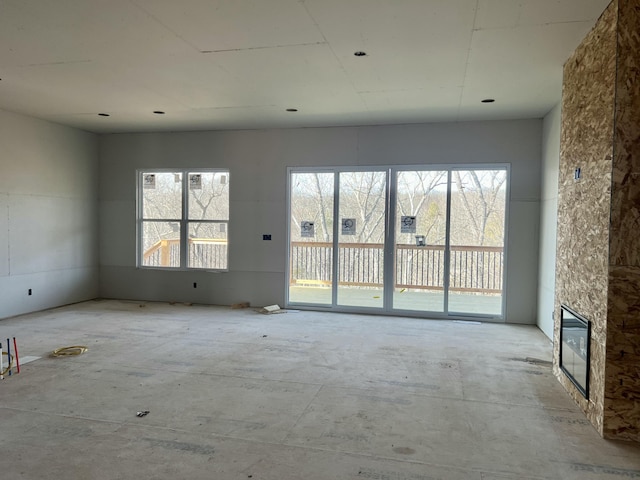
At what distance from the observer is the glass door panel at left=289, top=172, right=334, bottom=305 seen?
680cm

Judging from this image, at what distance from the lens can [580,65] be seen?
3.43 m

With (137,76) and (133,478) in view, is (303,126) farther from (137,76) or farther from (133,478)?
(133,478)

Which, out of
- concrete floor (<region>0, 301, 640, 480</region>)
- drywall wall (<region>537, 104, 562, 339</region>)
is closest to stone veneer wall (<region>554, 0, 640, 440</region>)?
concrete floor (<region>0, 301, 640, 480</region>)

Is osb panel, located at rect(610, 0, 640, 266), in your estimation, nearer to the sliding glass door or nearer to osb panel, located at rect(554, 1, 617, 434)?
osb panel, located at rect(554, 1, 617, 434)

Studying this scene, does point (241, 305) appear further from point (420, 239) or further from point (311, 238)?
point (420, 239)

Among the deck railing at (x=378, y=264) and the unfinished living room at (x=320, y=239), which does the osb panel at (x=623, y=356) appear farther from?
the deck railing at (x=378, y=264)

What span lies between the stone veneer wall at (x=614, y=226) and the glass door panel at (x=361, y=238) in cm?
356

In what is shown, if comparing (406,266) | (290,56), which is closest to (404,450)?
(290,56)

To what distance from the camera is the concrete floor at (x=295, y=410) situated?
2.46m

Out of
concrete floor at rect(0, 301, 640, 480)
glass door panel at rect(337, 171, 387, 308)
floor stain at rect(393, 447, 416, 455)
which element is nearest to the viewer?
concrete floor at rect(0, 301, 640, 480)

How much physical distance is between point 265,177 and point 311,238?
1.28m

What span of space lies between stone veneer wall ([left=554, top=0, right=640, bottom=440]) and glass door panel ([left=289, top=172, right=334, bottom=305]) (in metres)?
4.10

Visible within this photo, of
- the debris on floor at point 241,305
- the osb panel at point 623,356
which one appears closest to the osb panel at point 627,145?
the osb panel at point 623,356

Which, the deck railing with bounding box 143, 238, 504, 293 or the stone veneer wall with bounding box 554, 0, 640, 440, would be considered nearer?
the stone veneer wall with bounding box 554, 0, 640, 440
